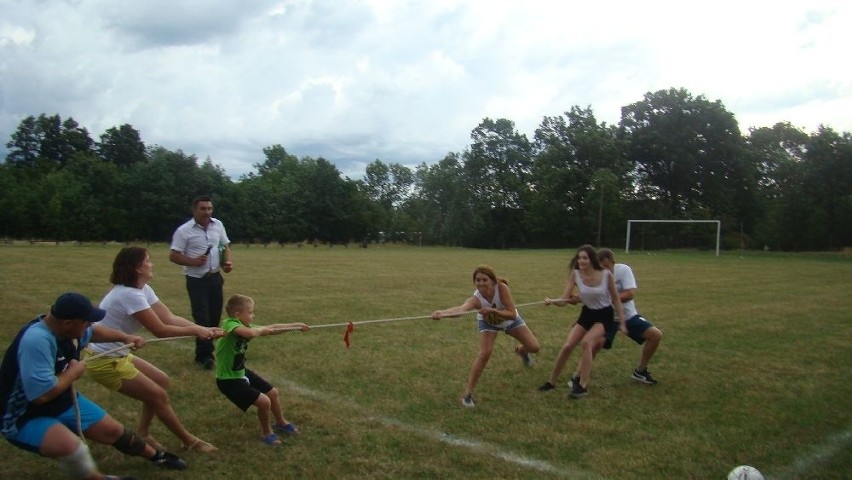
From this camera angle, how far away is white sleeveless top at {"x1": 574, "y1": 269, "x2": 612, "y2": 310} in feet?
23.9

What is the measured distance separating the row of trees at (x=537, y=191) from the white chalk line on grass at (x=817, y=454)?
52286mm

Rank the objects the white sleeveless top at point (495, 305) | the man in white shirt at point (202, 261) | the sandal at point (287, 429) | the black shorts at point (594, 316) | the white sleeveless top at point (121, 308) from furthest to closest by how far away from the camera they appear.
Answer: the man in white shirt at point (202, 261) → the black shorts at point (594, 316) → the white sleeveless top at point (495, 305) → the sandal at point (287, 429) → the white sleeveless top at point (121, 308)

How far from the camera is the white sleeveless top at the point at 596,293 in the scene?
7.28 m

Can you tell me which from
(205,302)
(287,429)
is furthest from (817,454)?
(205,302)

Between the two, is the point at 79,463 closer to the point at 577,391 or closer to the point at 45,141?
the point at 577,391

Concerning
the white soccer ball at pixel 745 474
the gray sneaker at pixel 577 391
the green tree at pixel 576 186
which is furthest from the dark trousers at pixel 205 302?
the green tree at pixel 576 186

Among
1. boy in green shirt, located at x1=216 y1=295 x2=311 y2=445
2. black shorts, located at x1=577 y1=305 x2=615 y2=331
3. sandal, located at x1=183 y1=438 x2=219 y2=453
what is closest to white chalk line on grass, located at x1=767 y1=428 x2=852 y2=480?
black shorts, located at x1=577 y1=305 x2=615 y2=331

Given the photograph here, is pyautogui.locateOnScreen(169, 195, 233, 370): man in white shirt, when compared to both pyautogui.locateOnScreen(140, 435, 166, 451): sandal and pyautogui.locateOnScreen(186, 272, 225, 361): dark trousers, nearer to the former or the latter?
pyautogui.locateOnScreen(186, 272, 225, 361): dark trousers

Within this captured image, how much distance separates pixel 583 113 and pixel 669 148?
42.6 ft

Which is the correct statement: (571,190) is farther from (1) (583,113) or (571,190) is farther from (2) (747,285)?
(2) (747,285)

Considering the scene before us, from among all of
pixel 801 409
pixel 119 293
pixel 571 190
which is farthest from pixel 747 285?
pixel 571 190

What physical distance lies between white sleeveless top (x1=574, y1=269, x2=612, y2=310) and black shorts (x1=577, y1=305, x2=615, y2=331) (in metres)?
0.05

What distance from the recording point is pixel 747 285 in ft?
70.5

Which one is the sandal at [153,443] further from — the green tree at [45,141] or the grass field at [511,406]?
Answer: the green tree at [45,141]
